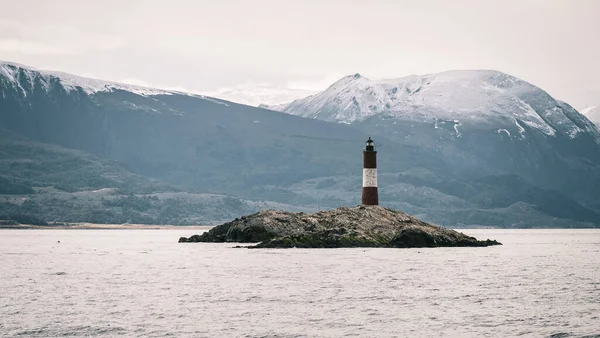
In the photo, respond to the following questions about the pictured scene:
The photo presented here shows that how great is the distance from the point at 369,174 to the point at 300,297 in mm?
68142

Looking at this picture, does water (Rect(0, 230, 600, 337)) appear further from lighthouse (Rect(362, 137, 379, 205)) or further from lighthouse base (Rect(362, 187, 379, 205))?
lighthouse base (Rect(362, 187, 379, 205))

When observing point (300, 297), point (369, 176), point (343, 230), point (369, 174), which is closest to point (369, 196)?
point (369, 176)

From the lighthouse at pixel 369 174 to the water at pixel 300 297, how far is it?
72.6 ft

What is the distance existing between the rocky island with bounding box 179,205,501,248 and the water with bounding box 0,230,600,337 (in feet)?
57.2

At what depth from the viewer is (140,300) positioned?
7056cm

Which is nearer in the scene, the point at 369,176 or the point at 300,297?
the point at 300,297

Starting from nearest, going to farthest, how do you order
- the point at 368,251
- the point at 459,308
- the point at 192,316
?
the point at 192,316
the point at 459,308
the point at 368,251

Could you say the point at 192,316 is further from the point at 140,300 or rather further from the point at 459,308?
the point at 459,308

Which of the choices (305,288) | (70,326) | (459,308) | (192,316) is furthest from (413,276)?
(70,326)

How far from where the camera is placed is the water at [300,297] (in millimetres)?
56812

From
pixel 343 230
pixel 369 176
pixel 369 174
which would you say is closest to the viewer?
pixel 343 230

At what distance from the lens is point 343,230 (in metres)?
139

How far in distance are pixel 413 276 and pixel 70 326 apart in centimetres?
4179

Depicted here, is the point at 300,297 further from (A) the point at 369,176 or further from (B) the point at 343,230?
(A) the point at 369,176
